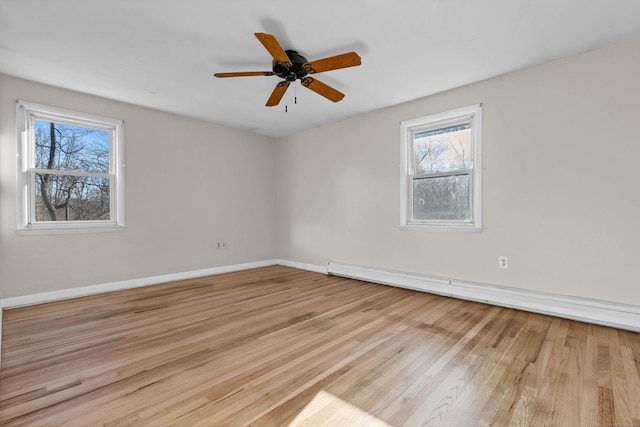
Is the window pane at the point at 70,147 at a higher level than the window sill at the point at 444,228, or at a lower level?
higher

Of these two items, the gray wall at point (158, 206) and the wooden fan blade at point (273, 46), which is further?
the gray wall at point (158, 206)

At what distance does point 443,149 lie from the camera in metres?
3.70

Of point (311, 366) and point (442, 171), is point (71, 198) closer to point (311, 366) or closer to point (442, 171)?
point (311, 366)

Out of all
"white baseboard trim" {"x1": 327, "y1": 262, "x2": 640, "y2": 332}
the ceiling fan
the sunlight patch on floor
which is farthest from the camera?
"white baseboard trim" {"x1": 327, "y1": 262, "x2": 640, "y2": 332}

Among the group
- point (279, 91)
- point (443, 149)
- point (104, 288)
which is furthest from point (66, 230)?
point (443, 149)

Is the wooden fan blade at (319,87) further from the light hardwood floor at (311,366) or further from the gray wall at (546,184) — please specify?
the light hardwood floor at (311,366)

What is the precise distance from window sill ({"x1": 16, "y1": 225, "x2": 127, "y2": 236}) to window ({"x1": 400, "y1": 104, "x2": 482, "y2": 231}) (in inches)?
153

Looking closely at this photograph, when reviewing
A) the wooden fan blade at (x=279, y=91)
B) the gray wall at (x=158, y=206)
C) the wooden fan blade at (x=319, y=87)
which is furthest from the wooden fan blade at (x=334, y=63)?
the gray wall at (x=158, y=206)

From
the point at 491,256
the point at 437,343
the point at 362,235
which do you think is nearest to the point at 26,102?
the point at 362,235

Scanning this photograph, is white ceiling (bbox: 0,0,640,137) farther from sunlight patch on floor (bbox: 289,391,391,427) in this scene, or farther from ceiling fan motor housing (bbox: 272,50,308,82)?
sunlight patch on floor (bbox: 289,391,391,427)

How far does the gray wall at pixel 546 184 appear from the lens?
254 cm

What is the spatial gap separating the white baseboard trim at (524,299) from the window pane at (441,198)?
0.80 metres

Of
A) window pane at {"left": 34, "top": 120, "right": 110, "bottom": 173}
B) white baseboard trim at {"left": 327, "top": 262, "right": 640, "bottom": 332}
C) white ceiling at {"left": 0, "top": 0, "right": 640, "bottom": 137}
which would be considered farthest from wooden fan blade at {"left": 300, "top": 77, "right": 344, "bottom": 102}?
window pane at {"left": 34, "top": 120, "right": 110, "bottom": 173}

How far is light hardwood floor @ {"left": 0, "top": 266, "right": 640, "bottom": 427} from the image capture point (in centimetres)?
146
